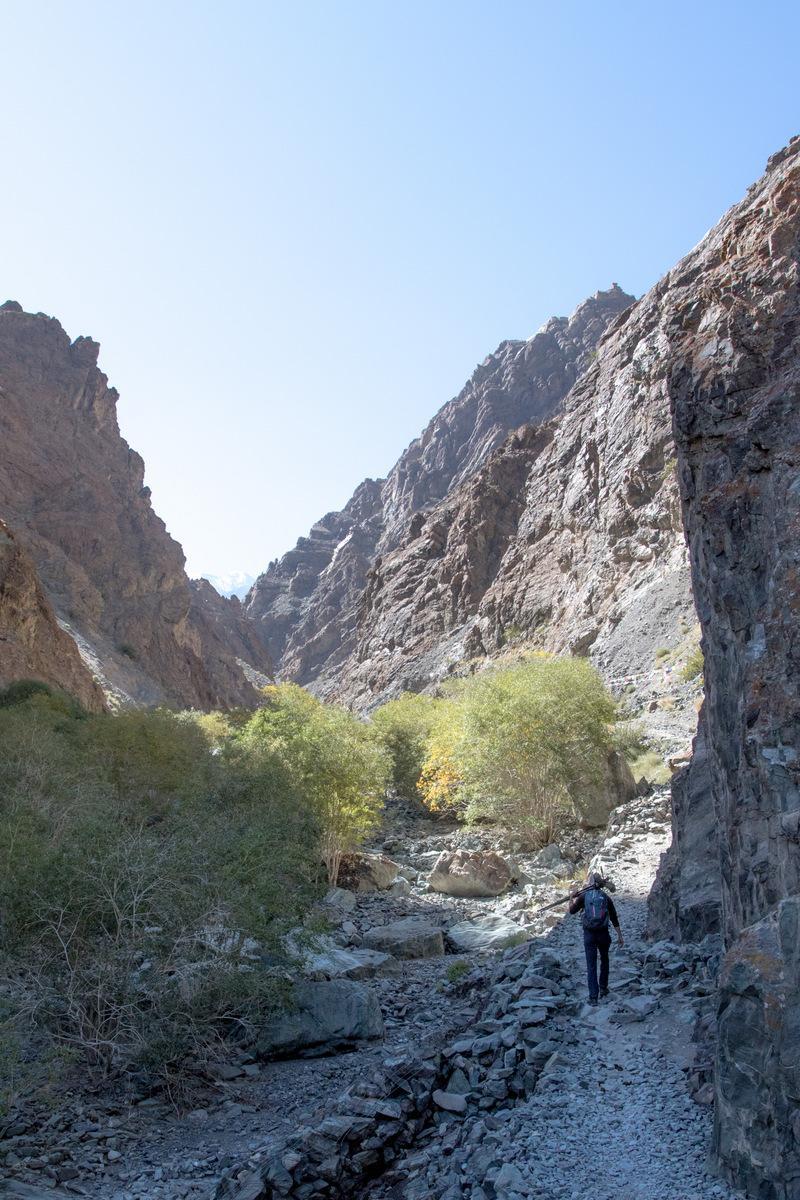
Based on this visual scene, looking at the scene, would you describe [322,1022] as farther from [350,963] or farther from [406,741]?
[406,741]

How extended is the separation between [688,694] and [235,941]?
124ft

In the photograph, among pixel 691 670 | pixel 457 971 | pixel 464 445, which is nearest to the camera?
pixel 457 971

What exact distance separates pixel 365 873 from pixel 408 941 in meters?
7.13

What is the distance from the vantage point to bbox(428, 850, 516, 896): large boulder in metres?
22.1

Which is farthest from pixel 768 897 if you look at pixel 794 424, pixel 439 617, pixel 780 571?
pixel 439 617

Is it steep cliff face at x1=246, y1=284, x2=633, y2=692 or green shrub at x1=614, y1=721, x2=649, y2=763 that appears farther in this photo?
steep cliff face at x1=246, y1=284, x2=633, y2=692

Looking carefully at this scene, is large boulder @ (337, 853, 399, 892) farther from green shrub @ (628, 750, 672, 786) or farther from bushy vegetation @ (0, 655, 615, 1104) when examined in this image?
green shrub @ (628, 750, 672, 786)

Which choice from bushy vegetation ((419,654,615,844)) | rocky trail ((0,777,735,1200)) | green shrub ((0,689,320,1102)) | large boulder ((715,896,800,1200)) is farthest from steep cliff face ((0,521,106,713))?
large boulder ((715,896,800,1200))

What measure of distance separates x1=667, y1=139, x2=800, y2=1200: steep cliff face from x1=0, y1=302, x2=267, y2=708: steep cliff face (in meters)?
63.7

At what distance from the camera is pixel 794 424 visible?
26.1 feet

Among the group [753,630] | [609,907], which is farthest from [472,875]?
[753,630]

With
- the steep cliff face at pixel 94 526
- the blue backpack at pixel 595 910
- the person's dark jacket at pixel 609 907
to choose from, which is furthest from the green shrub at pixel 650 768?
the steep cliff face at pixel 94 526

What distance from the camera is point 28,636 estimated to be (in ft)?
138

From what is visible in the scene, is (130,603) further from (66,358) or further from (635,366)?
(635,366)
